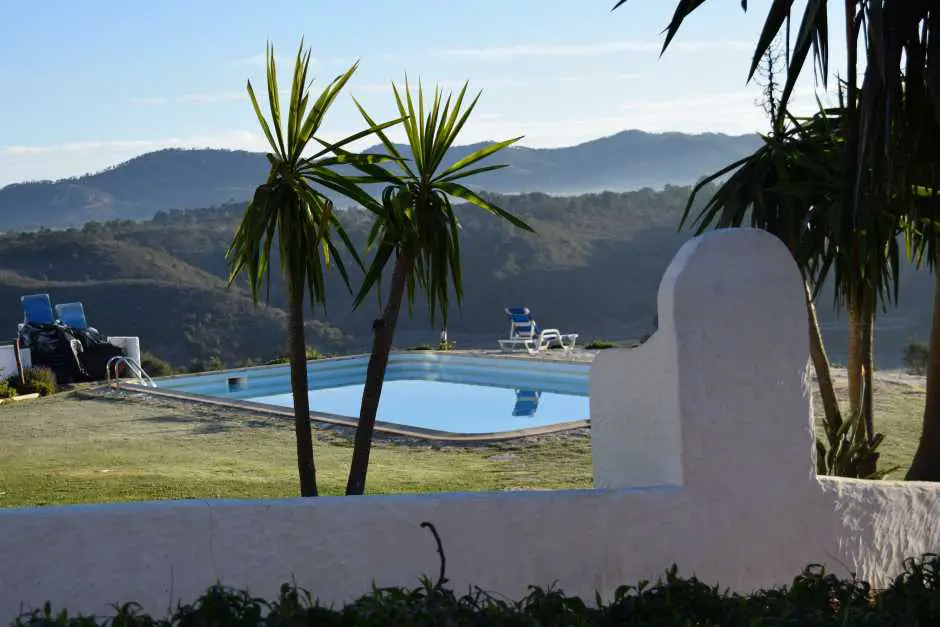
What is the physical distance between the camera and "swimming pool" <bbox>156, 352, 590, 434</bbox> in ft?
54.5

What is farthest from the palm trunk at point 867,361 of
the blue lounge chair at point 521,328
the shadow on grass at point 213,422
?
the blue lounge chair at point 521,328

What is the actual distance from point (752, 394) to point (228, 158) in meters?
76.7

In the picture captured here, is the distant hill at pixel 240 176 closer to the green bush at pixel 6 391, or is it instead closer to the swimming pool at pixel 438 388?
the swimming pool at pixel 438 388

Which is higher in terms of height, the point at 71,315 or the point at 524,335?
the point at 71,315

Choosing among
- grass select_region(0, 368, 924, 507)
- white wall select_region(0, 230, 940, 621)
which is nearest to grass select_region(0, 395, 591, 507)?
grass select_region(0, 368, 924, 507)

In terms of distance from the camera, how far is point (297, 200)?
6.27m

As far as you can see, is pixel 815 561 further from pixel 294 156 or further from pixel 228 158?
pixel 228 158

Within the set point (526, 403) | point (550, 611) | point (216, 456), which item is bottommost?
point (526, 403)

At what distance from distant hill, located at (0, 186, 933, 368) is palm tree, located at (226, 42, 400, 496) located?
28.1 m

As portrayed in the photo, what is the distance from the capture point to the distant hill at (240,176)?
72188mm

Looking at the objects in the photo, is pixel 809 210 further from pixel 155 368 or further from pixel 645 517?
pixel 155 368

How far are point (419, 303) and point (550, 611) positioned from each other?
41401 millimetres

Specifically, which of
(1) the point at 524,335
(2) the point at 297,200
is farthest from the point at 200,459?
(1) the point at 524,335

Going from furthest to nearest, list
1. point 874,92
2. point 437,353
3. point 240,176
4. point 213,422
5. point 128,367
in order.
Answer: point 240,176 → point 437,353 → point 128,367 → point 213,422 → point 874,92
